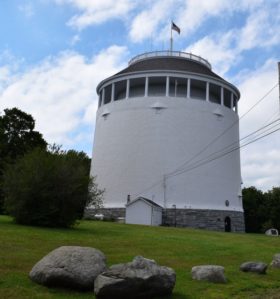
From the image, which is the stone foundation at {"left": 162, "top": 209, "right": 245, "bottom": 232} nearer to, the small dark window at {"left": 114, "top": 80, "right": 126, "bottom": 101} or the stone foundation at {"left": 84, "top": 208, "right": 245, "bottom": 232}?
→ the stone foundation at {"left": 84, "top": 208, "right": 245, "bottom": 232}

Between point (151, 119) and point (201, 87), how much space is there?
6.79 m

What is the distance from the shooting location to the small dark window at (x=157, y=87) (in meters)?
45.7

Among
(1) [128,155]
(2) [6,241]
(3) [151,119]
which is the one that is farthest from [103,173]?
(2) [6,241]

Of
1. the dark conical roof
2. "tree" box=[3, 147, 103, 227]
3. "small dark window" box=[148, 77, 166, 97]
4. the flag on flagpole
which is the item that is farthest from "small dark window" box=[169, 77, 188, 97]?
"tree" box=[3, 147, 103, 227]

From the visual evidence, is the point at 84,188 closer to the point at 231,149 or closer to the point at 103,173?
the point at 103,173

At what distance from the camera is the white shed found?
3966cm

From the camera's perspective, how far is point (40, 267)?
9.32 meters

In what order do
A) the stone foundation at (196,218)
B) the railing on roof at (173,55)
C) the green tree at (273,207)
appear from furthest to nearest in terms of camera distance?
the green tree at (273,207)
the railing on roof at (173,55)
the stone foundation at (196,218)

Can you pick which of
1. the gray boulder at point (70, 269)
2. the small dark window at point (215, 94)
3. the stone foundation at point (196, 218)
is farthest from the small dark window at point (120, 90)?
the gray boulder at point (70, 269)

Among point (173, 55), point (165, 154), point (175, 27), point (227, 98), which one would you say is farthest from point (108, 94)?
point (227, 98)

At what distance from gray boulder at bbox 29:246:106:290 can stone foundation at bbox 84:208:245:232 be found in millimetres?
30858

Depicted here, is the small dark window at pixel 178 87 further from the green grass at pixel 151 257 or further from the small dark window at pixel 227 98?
the green grass at pixel 151 257

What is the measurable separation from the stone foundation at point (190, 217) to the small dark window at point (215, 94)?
39.2ft

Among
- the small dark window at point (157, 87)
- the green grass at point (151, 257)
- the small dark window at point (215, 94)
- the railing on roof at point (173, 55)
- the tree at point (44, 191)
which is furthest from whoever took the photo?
the railing on roof at point (173, 55)
